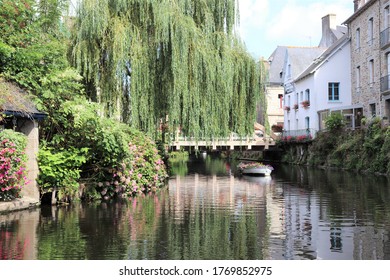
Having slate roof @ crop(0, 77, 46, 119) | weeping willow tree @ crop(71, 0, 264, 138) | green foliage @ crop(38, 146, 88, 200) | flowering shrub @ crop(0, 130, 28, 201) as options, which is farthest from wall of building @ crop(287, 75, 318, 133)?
flowering shrub @ crop(0, 130, 28, 201)

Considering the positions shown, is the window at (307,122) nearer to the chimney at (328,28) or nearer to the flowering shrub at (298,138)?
the flowering shrub at (298,138)

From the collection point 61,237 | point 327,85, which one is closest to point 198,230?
point 61,237

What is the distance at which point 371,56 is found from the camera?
3528cm

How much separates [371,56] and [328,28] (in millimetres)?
17525


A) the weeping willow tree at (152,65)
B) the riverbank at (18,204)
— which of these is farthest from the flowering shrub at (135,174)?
the riverbank at (18,204)

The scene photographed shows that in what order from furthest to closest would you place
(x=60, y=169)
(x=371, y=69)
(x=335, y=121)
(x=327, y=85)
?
(x=327, y=85), (x=335, y=121), (x=371, y=69), (x=60, y=169)

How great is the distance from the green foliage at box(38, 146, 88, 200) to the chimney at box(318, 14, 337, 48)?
40.1m

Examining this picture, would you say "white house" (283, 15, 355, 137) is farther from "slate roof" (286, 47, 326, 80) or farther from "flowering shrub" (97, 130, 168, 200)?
"flowering shrub" (97, 130, 168, 200)

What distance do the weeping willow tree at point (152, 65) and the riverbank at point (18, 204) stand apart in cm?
511

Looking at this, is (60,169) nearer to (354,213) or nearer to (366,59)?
(354,213)

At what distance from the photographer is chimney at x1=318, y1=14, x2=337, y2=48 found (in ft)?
168

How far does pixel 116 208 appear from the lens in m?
14.7
